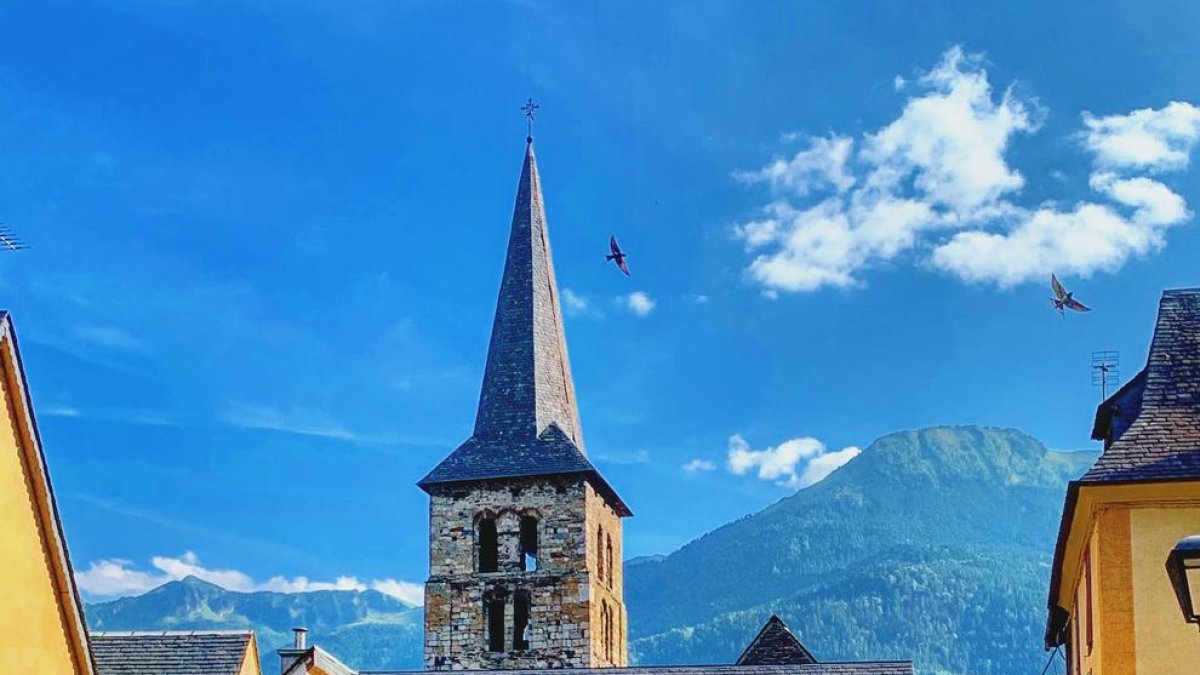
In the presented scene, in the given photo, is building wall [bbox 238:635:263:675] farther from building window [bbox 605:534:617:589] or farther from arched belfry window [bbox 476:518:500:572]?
building window [bbox 605:534:617:589]

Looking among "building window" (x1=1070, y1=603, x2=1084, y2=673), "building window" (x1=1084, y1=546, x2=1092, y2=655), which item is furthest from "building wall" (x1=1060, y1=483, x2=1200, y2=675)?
"building window" (x1=1070, y1=603, x2=1084, y2=673)

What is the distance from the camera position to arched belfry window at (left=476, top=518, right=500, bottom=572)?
50.4 meters

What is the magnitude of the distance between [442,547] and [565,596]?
4.14 meters

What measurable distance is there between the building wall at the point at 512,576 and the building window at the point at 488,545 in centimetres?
26

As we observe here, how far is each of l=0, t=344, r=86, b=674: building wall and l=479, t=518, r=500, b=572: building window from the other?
A: 3705 centimetres

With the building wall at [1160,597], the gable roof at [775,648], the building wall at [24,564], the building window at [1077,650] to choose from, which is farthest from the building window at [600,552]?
the building wall at [24,564]

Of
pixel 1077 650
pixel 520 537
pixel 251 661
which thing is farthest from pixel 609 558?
pixel 251 661

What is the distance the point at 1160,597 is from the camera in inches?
712

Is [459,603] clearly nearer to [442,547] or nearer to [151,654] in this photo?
[442,547]

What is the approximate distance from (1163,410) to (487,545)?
33.4m

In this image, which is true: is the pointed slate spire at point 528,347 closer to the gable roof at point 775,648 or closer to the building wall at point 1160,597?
the gable roof at point 775,648

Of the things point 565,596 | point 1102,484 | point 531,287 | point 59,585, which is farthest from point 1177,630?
point 531,287

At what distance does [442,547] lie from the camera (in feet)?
165

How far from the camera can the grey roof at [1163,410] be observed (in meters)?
18.3
